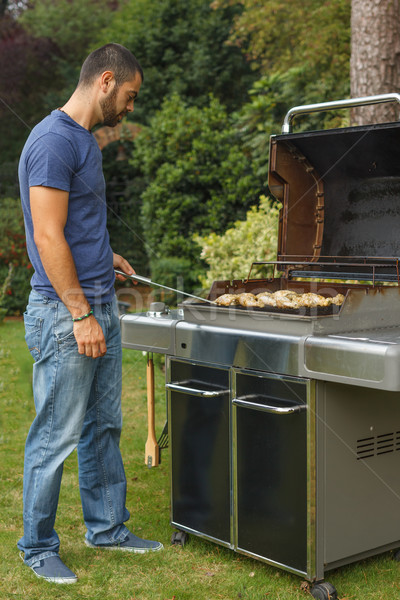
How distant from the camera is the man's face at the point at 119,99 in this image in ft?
8.70

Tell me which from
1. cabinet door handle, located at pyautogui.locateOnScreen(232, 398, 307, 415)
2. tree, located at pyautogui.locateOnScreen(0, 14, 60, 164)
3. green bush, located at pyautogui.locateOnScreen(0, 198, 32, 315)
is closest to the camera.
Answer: cabinet door handle, located at pyautogui.locateOnScreen(232, 398, 307, 415)

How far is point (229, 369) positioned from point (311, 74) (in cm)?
915

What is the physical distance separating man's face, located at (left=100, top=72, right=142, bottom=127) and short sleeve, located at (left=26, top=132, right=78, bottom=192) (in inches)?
9.5

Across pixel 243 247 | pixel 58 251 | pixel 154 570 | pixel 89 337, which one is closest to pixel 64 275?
pixel 58 251

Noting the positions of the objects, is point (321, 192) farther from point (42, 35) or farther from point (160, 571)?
point (42, 35)

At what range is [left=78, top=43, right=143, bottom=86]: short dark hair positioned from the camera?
2.61 meters

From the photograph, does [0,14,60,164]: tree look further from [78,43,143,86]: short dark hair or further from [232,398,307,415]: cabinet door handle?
[232,398,307,415]: cabinet door handle

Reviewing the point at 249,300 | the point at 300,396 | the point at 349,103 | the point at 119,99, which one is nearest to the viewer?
the point at 300,396

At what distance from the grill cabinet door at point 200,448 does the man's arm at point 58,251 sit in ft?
1.65

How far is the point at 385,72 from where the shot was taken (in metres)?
5.81

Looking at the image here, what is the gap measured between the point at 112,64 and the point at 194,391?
1.30 metres

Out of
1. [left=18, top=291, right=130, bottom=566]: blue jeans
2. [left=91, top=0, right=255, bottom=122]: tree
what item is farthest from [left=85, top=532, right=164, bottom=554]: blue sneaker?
[left=91, top=0, right=255, bottom=122]: tree

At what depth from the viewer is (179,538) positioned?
118 inches

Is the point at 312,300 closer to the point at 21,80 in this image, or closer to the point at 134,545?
the point at 134,545
